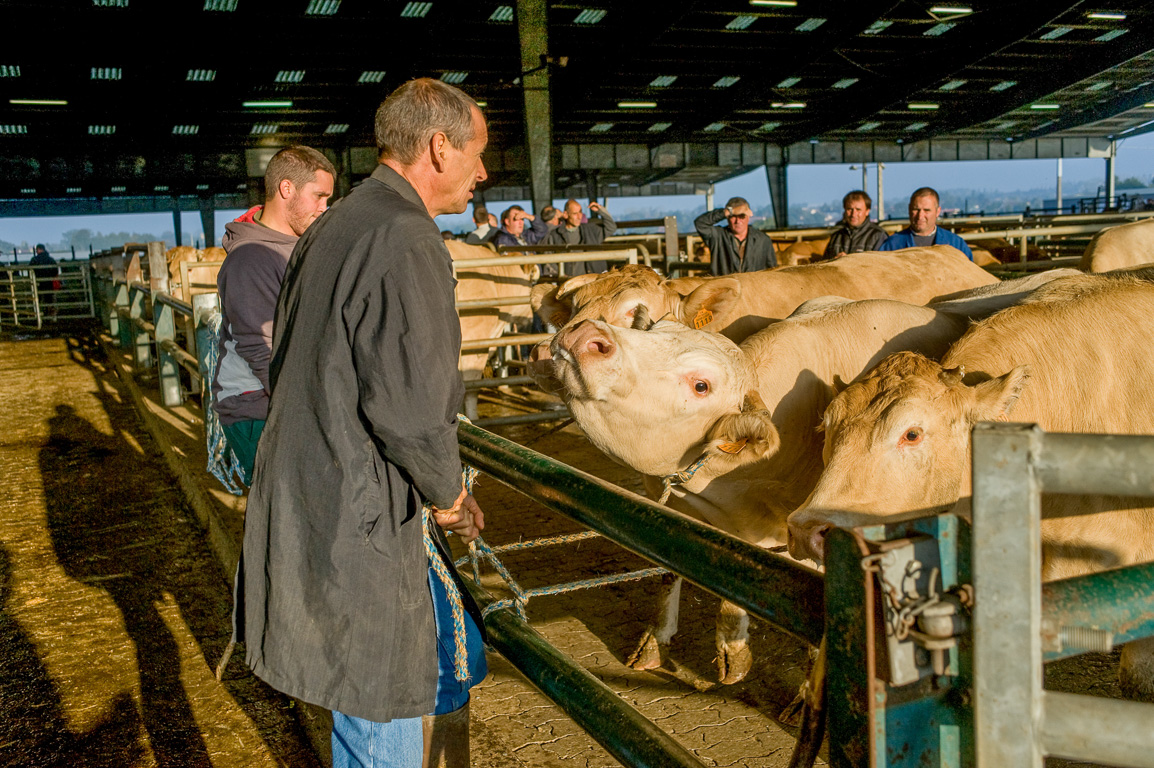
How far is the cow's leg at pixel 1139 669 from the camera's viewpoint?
9.13ft

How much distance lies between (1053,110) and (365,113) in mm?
27153

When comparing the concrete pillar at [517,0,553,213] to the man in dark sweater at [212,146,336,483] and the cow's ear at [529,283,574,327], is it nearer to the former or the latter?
the cow's ear at [529,283,574,327]

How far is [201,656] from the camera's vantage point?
12.0ft

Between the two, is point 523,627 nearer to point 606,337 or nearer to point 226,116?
point 606,337

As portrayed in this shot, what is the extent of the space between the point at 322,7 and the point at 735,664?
16966mm

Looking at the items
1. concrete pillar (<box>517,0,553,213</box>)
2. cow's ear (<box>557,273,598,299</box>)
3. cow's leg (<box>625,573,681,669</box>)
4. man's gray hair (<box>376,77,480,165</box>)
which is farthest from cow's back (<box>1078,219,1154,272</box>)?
concrete pillar (<box>517,0,553,213</box>)

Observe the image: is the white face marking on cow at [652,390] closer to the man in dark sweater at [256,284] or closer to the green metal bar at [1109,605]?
the man in dark sweater at [256,284]

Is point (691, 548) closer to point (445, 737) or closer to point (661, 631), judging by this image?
point (445, 737)

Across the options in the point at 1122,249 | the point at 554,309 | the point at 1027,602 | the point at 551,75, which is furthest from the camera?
the point at 551,75

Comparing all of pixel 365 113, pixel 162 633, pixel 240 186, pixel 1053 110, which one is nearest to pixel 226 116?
pixel 365 113

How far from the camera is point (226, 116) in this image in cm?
2492

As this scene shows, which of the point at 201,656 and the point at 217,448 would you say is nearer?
the point at 201,656

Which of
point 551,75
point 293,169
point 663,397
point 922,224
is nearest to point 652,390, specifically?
point 663,397

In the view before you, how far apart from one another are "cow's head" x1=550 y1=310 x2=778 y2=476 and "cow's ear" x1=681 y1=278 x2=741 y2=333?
4.10ft
